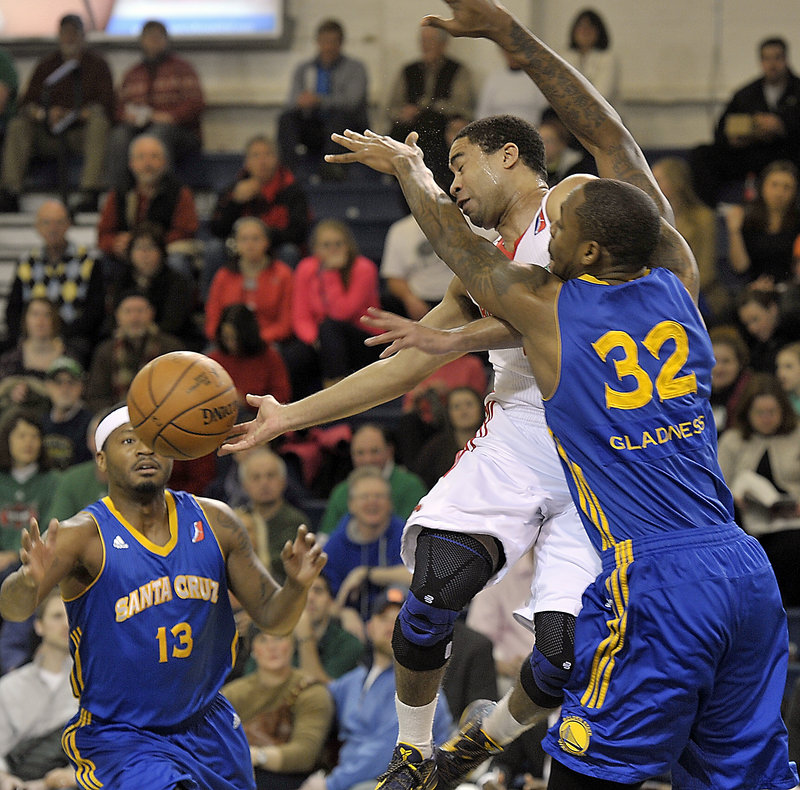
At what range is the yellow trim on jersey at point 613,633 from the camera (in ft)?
12.3

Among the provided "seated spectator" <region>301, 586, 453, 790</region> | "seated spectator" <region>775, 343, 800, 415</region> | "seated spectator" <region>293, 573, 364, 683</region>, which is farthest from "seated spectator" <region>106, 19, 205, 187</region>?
"seated spectator" <region>301, 586, 453, 790</region>

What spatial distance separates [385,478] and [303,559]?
3.33 m

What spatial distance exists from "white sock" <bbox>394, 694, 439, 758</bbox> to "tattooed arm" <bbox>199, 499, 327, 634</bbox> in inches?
33.5

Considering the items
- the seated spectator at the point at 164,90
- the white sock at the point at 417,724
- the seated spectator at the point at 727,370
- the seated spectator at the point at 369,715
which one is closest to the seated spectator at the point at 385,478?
the seated spectator at the point at 369,715

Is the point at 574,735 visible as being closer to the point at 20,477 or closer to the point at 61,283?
the point at 20,477

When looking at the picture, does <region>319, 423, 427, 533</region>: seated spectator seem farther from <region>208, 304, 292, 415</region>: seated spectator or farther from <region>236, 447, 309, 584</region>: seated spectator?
<region>208, 304, 292, 415</region>: seated spectator

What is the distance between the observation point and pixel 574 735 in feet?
12.3

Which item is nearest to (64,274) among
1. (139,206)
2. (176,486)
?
(139,206)

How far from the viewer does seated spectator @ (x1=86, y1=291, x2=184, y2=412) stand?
975 centimetres

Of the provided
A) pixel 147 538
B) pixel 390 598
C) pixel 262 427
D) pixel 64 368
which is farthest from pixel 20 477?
pixel 262 427

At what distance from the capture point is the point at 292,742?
7.15 metres

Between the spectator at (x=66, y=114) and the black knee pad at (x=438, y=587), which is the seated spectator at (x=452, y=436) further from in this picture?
the spectator at (x=66, y=114)

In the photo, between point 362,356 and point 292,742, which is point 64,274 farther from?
point 292,742

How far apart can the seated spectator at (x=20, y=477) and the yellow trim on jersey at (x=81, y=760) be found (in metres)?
4.00
